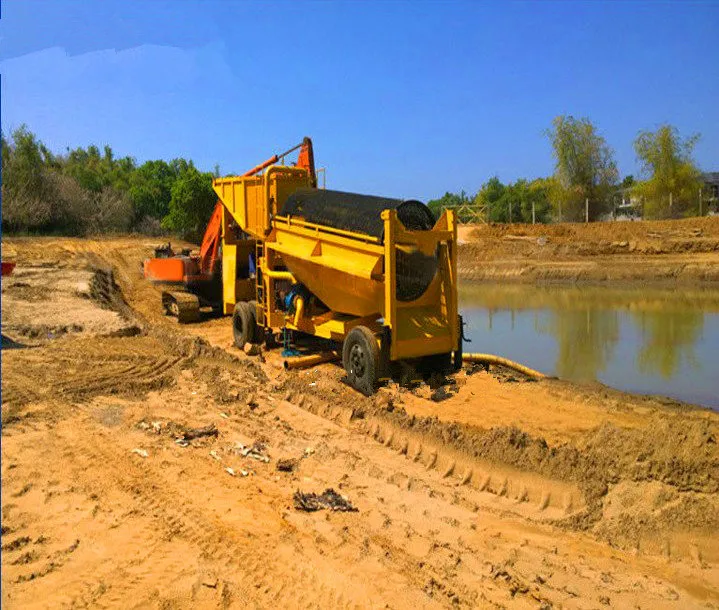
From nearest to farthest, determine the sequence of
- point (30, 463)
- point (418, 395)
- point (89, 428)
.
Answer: point (30, 463), point (89, 428), point (418, 395)

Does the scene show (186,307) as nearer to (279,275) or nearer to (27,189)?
(279,275)

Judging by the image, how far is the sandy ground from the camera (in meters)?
4.00

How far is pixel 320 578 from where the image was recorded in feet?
13.2

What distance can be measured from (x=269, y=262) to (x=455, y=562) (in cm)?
756

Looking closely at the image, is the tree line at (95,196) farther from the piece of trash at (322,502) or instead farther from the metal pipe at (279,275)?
the piece of trash at (322,502)

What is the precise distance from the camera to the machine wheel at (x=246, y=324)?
12.0 metres

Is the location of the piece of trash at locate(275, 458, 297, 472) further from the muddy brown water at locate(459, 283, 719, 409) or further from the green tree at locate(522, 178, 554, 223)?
the green tree at locate(522, 178, 554, 223)

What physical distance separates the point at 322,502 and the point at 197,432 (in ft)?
7.43

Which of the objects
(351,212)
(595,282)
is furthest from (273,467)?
(595,282)

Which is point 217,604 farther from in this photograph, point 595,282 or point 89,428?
point 595,282

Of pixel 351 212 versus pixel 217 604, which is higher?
pixel 351 212

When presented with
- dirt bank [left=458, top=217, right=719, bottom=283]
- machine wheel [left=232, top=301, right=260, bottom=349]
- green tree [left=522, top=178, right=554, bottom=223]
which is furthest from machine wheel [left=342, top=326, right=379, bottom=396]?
green tree [left=522, top=178, right=554, bottom=223]

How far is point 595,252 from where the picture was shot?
108 feet

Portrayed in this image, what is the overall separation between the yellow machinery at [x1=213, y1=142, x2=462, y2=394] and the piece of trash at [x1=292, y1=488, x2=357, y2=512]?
10.2 feet
